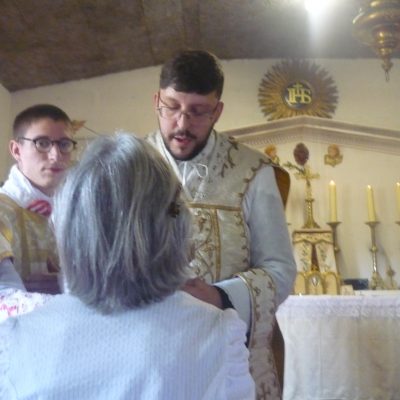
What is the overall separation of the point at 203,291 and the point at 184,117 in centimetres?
52

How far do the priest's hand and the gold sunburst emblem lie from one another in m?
3.90

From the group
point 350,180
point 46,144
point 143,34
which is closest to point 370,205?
point 350,180

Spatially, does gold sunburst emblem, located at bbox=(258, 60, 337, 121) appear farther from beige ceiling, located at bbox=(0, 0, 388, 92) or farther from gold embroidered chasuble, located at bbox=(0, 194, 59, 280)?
gold embroidered chasuble, located at bbox=(0, 194, 59, 280)

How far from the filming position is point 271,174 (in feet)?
5.43

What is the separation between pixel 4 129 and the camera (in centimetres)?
479

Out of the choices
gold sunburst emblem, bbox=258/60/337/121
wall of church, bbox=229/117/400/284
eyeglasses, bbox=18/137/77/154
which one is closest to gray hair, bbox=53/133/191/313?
eyeglasses, bbox=18/137/77/154

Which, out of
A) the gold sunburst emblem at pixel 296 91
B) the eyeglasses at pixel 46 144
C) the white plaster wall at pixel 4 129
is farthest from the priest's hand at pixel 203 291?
the gold sunburst emblem at pixel 296 91

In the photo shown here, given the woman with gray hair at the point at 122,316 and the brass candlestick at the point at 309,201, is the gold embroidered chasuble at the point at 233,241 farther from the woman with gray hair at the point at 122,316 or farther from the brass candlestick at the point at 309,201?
the brass candlestick at the point at 309,201

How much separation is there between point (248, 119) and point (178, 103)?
11.7 ft

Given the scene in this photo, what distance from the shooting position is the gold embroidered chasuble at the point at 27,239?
1.48 metres

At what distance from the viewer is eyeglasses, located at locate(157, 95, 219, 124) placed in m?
1.52

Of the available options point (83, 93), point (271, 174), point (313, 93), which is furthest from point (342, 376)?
point (83, 93)

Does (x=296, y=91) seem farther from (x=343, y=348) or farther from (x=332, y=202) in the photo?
(x=343, y=348)

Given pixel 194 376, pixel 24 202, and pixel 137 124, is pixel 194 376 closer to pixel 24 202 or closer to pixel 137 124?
pixel 24 202
